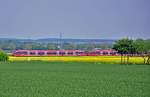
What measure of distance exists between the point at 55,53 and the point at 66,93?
105655 millimetres

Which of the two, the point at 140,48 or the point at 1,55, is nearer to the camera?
the point at 1,55

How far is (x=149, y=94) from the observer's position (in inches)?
941

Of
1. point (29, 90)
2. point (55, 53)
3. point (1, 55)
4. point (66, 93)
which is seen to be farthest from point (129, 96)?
point (55, 53)

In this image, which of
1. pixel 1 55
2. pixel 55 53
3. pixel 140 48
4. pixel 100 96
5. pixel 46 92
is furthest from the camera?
pixel 55 53

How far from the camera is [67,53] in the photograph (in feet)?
433

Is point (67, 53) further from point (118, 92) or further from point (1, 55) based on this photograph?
point (118, 92)

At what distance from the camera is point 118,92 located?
24.9 metres

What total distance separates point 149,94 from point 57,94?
4.45m

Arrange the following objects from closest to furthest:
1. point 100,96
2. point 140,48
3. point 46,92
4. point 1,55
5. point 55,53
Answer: point 100,96 → point 46,92 → point 1,55 → point 140,48 → point 55,53

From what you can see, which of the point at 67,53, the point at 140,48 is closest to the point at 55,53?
the point at 67,53

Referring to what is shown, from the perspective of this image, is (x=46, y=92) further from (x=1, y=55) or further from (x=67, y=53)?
(x=67, y=53)

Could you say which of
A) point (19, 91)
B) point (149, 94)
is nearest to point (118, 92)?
point (149, 94)

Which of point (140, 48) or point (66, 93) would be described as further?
point (140, 48)

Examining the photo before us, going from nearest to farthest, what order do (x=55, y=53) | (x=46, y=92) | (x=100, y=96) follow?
(x=100, y=96)
(x=46, y=92)
(x=55, y=53)
